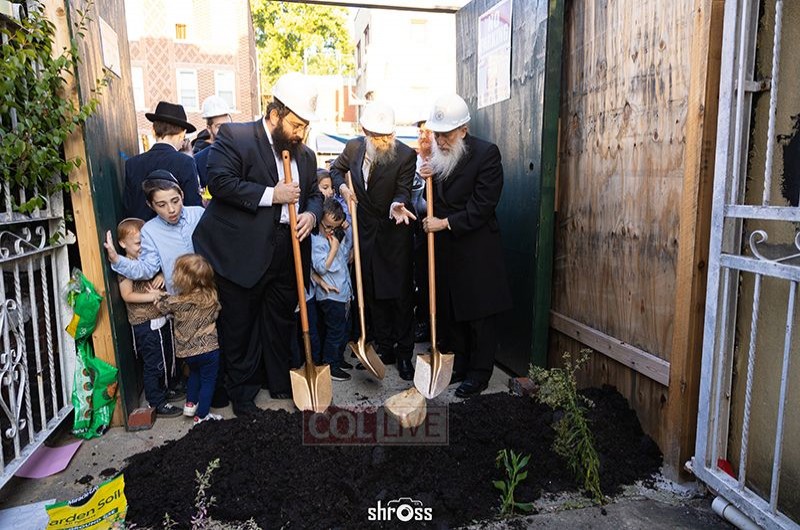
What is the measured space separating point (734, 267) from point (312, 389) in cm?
234

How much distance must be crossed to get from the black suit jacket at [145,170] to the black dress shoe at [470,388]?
2.55 m

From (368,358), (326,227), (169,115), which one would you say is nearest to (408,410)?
(368,358)

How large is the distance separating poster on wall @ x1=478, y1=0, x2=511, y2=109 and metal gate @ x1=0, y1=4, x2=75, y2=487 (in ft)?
10.9

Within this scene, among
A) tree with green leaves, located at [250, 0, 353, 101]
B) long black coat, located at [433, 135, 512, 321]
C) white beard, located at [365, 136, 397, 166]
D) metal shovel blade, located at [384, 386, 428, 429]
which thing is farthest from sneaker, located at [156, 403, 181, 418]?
tree with green leaves, located at [250, 0, 353, 101]

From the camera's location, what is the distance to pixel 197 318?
10.9ft

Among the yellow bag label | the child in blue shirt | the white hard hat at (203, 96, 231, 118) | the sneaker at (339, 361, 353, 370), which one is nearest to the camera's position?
the yellow bag label

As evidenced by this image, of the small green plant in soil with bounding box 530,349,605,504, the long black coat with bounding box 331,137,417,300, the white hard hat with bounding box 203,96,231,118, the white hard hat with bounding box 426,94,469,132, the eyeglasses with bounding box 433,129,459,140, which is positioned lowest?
the small green plant in soil with bounding box 530,349,605,504

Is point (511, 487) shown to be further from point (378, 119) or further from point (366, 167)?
point (378, 119)

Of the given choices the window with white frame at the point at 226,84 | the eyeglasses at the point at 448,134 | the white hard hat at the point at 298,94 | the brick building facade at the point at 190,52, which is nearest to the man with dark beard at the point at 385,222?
the eyeglasses at the point at 448,134

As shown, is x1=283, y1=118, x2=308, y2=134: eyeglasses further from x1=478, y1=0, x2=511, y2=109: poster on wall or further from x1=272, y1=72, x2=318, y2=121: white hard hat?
x1=478, y1=0, x2=511, y2=109: poster on wall

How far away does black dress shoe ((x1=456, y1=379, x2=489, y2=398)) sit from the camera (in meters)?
3.86

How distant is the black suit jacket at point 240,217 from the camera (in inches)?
133

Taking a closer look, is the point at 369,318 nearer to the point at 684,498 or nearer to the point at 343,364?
the point at 343,364

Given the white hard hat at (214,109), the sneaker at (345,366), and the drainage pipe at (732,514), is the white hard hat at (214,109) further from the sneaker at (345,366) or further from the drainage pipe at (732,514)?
the drainage pipe at (732,514)
